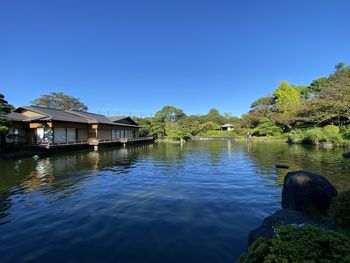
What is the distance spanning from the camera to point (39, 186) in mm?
10570

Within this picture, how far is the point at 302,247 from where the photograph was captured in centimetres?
243

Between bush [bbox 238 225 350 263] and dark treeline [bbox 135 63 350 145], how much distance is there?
28939 mm

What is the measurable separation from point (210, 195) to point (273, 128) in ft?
156

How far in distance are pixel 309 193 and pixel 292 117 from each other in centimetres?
4088

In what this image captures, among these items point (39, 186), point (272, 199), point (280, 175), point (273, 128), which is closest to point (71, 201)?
point (39, 186)

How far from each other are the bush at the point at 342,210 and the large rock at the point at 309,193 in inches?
31.5

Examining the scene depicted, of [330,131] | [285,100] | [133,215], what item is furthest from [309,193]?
[285,100]

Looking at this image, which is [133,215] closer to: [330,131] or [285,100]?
[330,131]

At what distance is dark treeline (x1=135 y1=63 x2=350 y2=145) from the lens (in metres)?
29.7

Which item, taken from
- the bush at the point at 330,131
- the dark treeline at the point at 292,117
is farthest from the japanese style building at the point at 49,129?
the bush at the point at 330,131

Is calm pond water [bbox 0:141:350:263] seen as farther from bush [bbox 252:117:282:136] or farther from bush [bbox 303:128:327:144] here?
bush [bbox 252:117:282:136]

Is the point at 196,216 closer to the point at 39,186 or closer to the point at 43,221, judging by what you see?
the point at 43,221

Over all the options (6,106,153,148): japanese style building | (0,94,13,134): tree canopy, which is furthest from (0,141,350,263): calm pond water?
(6,106,153,148): japanese style building

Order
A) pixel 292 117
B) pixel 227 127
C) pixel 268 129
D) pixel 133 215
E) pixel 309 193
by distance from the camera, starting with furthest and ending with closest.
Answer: pixel 227 127
pixel 268 129
pixel 292 117
pixel 133 215
pixel 309 193
